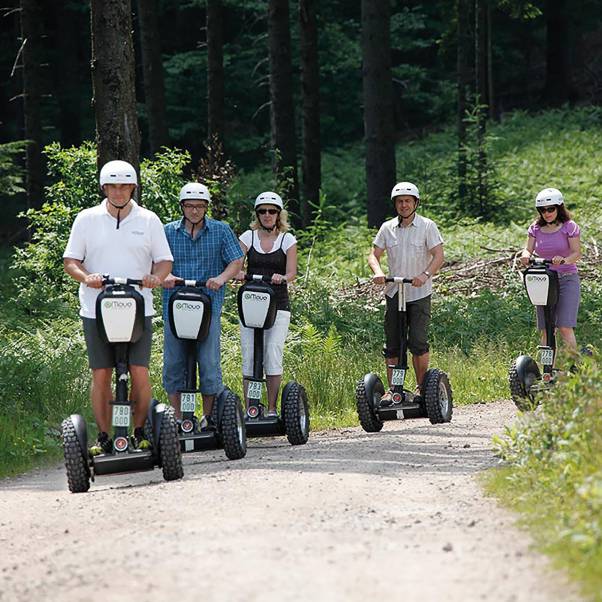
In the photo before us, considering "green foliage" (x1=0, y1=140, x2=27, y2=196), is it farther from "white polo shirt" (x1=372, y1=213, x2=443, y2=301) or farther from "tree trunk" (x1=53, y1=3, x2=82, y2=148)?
"tree trunk" (x1=53, y1=3, x2=82, y2=148)

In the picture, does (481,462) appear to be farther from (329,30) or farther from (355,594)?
(329,30)

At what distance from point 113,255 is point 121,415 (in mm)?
1104

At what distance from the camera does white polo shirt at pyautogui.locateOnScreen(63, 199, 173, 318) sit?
934 cm

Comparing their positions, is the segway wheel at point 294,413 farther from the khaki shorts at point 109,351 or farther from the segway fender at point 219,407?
the khaki shorts at point 109,351

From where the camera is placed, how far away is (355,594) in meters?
5.56

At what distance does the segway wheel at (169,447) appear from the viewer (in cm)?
928

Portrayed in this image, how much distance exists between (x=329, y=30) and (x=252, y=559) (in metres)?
42.1

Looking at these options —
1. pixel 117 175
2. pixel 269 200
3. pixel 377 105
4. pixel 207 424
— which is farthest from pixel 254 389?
pixel 377 105

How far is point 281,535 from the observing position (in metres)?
6.84

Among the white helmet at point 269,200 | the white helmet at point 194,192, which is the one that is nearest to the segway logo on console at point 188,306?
the white helmet at point 194,192

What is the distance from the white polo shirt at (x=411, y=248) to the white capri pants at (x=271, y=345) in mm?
1395

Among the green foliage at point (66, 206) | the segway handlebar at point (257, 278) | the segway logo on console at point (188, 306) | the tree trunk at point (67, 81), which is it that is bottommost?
the segway logo on console at point (188, 306)

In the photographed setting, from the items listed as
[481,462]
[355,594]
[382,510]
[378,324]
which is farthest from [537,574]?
[378,324]

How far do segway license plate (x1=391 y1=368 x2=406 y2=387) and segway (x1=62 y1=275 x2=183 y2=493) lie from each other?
356 cm
